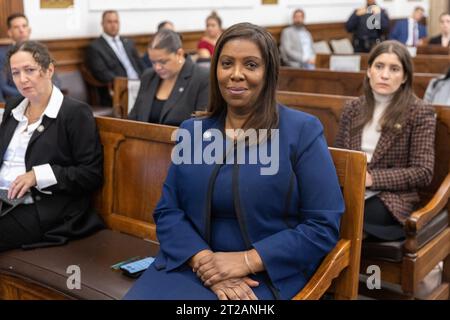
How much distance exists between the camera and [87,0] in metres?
6.87

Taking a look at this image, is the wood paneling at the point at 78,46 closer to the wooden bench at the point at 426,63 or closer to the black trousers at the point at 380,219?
the wooden bench at the point at 426,63

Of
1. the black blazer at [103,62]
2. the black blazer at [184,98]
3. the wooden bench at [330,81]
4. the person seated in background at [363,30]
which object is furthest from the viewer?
the person seated in background at [363,30]

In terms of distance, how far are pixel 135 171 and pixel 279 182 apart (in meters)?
1.00

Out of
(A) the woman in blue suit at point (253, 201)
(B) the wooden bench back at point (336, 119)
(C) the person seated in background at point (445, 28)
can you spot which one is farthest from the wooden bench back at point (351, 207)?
(C) the person seated in background at point (445, 28)

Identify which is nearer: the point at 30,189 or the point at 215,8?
the point at 30,189

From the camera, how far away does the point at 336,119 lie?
11.0 ft

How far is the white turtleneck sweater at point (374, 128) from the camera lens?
2984mm

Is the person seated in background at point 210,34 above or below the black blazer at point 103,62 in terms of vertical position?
above

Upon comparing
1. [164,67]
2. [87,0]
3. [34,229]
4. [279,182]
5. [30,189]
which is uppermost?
[87,0]

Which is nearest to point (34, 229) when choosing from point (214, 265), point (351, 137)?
point (214, 265)

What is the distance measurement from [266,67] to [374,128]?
45.9 inches

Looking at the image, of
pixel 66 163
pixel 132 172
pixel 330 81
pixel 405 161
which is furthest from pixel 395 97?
pixel 330 81

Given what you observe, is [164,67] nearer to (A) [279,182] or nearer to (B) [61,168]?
(B) [61,168]

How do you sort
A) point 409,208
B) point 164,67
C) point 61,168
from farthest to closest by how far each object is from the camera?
point 164,67 → point 409,208 → point 61,168
